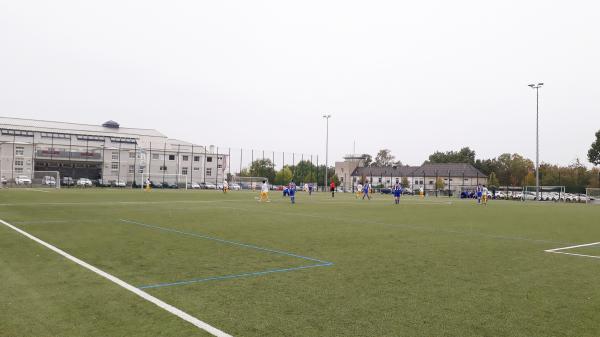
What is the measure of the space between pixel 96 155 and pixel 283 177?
41.0m

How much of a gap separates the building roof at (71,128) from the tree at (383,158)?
8685cm

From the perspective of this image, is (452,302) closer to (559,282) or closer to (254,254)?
(559,282)

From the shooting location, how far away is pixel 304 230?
14727 mm

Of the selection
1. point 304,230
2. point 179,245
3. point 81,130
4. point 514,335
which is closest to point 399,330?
point 514,335

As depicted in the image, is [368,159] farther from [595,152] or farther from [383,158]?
[595,152]

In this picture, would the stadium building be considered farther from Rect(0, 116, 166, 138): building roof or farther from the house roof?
the house roof

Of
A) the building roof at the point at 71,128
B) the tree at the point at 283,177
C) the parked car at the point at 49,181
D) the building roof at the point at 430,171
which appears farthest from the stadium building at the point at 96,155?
the building roof at the point at 430,171

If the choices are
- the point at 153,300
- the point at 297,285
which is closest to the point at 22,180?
the point at 153,300

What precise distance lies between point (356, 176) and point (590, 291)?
135 m

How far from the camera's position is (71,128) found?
94812mm

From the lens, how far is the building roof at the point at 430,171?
11925 centimetres

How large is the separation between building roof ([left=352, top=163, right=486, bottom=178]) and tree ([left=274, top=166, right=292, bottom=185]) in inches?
839

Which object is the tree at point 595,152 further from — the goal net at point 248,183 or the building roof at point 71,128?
the building roof at point 71,128

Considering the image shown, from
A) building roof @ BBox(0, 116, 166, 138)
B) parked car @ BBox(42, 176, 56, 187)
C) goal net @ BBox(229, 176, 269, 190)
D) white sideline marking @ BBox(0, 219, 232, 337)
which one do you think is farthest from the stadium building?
white sideline marking @ BBox(0, 219, 232, 337)
